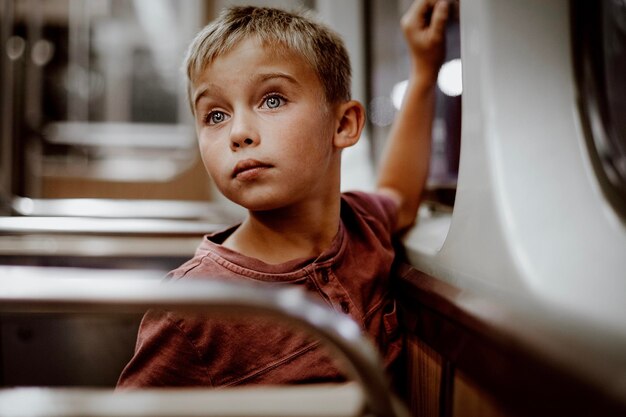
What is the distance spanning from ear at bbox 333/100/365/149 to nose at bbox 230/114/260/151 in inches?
8.4

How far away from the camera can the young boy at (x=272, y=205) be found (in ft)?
3.03

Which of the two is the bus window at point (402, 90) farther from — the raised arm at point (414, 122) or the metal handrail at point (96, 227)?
the metal handrail at point (96, 227)

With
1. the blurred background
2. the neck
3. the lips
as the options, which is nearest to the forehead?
the lips

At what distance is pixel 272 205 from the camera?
98cm

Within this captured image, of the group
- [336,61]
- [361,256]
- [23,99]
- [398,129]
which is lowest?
[361,256]

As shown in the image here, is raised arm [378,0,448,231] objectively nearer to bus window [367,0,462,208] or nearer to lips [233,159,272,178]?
bus window [367,0,462,208]

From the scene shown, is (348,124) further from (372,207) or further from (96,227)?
(96,227)

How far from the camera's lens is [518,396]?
535mm

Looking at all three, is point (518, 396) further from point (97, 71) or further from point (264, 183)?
point (97, 71)

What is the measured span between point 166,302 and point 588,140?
0.66 metres

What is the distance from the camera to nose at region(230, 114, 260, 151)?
92 centimetres

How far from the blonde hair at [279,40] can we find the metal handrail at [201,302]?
1.92ft

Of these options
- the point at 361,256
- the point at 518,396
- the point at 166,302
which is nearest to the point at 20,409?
the point at 166,302

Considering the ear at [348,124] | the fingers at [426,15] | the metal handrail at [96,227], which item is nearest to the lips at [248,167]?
the ear at [348,124]
